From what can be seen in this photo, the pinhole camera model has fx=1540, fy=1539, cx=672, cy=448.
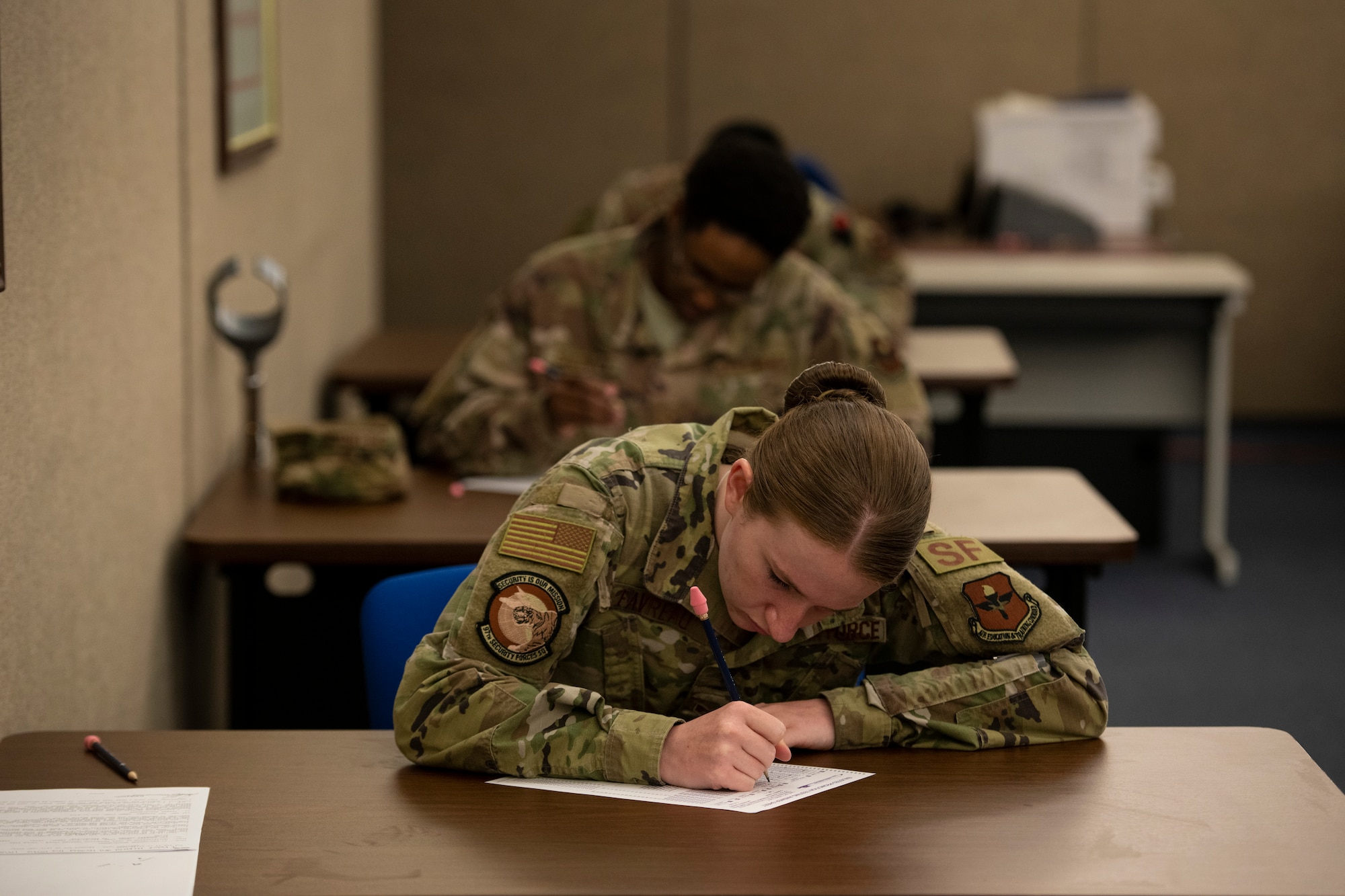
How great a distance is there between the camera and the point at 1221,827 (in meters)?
1.36

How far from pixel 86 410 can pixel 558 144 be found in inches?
167

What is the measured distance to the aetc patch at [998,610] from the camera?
1.59 metres

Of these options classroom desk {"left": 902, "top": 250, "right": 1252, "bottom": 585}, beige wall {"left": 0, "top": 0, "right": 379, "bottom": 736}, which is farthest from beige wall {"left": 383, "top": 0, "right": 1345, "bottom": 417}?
beige wall {"left": 0, "top": 0, "right": 379, "bottom": 736}

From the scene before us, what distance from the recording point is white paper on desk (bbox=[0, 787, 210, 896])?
1.24 meters

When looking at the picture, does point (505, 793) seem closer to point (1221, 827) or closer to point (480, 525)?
point (1221, 827)

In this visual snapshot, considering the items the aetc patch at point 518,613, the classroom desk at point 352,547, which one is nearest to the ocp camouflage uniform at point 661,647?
the aetc patch at point 518,613

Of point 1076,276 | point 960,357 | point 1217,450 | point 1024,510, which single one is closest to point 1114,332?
point 1076,276

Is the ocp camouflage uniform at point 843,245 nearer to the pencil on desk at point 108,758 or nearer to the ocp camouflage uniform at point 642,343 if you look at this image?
the ocp camouflage uniform at point 642,343

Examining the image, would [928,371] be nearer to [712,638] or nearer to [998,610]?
[998,610]

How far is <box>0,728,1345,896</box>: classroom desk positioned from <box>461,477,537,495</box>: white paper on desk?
100 cm

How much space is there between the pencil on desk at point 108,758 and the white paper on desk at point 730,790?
339 millimetres

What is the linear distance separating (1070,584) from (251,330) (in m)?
1.41

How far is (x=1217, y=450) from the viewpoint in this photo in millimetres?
4340

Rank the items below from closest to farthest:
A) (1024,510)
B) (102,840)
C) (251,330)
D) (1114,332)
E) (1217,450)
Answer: (102,840) < (1024,510) < (251,330) < (1217,450) < (1114,332)
